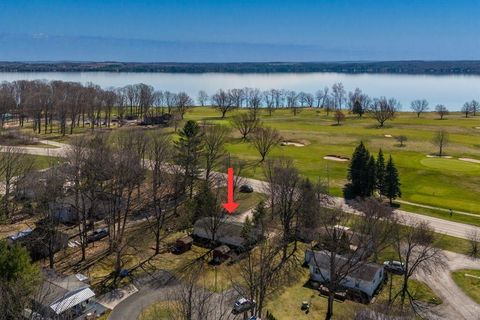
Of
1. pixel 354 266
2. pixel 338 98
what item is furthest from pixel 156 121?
pixel 338 98

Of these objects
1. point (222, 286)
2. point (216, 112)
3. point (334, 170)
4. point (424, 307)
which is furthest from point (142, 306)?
point (216, 112)

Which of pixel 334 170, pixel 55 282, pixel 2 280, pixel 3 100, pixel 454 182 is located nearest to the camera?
pixel 2 280

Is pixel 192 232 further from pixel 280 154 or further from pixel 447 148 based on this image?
pixel 447 148

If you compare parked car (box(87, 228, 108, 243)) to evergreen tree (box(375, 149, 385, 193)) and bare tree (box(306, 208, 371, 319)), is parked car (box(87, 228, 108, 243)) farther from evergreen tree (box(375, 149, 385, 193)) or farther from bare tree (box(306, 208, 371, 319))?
evergreen tree (box(375, 149, 385, 193))

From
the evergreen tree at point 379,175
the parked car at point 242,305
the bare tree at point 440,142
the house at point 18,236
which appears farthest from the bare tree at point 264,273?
the bare tree at point 440,142

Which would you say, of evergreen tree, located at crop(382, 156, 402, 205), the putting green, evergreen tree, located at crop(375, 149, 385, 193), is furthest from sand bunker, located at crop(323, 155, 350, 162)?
evergreen tree, located at crop(382, 156, 402, 205)

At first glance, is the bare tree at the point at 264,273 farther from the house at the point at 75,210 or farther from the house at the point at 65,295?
the house at the point at 75,210
